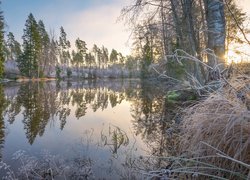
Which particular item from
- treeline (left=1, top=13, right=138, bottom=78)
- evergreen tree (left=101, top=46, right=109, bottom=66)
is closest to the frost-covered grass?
treeline (left=1, top=13, right=138, bottom=78)

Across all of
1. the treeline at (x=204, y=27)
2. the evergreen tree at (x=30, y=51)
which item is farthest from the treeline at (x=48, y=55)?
the treeline at (x=204, y=27)

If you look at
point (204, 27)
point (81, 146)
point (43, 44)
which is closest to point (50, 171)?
point (81, 146)

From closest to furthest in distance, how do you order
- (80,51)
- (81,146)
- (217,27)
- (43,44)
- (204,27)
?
(81,146) → (217,27) → (204,27) → (43,44) → (80,51)

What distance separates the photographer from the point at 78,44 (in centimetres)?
7162

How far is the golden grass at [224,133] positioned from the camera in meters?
1.80

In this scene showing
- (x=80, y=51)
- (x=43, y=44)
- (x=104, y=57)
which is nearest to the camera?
(x=43, y=44)

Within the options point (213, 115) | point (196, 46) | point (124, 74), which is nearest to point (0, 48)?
point (196, 46)

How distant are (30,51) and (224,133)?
46200mm

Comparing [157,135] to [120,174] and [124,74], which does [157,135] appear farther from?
[124,74]

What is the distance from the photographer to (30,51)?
44.1 m

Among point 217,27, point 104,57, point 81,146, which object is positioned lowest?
point 81,146

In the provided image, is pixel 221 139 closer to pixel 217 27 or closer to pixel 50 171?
pixel 50 171

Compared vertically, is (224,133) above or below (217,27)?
below

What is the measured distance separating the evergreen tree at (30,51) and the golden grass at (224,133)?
146ft
